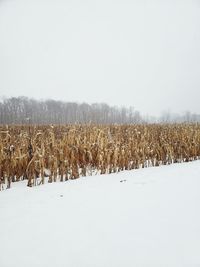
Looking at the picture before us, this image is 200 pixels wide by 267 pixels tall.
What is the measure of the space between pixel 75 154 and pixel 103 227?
11.4ft

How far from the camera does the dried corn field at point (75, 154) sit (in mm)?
5609

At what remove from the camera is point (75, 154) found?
626cm

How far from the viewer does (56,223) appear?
3051 millimetres

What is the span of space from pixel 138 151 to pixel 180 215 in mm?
4470

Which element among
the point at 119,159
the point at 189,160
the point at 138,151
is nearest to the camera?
the point at 119,159

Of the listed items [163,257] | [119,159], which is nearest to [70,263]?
[163,257]

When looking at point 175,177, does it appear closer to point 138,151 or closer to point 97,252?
point 138,151

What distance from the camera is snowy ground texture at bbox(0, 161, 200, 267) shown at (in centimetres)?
230

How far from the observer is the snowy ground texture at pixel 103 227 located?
2.30m

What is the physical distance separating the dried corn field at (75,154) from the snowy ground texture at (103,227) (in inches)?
45.2

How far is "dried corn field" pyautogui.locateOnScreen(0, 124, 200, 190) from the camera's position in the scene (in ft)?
18.4

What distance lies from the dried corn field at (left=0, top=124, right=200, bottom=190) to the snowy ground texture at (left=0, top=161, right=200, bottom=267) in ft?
3.76

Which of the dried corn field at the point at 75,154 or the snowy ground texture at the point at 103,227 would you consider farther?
the dried corn field at the point at 75,154

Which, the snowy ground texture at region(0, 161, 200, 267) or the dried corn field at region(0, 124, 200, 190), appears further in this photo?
the dried corn field at region(0, 124, 200, 190)
